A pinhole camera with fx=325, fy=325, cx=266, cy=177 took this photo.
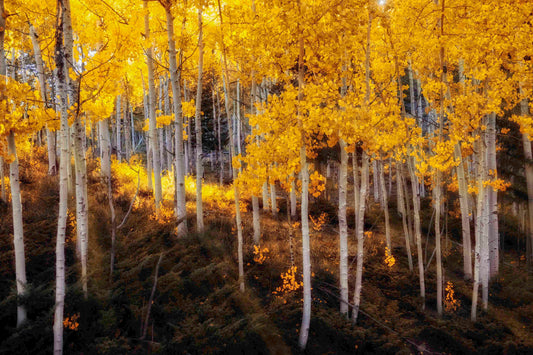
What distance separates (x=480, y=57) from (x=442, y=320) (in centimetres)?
649

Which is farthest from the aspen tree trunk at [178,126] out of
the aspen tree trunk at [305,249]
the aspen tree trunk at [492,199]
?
the aspen tree trunk at [492,199]

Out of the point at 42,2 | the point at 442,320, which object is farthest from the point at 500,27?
the point at 42,2

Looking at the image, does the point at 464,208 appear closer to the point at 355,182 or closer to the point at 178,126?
the point at 355,182

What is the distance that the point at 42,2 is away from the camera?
25.0 feet

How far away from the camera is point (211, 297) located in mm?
6371

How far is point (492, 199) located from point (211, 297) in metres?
9.79

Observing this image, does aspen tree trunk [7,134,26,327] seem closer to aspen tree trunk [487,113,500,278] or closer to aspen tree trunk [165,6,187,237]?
aspen tree trunk [165,6,187,237]

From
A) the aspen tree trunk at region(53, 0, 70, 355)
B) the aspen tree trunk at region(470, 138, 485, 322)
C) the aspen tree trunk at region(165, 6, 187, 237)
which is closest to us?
the aspen tree trunk at region(53, 0, 70, 355)

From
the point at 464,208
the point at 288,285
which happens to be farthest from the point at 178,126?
the point at 464,208

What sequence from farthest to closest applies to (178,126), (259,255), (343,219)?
(259,255) → (178,126) → (343,219)

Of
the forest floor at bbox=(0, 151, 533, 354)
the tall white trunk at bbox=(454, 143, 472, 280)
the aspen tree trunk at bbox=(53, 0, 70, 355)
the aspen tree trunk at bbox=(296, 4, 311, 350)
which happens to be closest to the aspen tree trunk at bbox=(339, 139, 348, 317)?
the forest floor at bbox=(0, 151, 533, 354)

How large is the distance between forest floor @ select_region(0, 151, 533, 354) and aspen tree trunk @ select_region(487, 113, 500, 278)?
0.83 meters

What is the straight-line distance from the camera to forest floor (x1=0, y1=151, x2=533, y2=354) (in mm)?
4875

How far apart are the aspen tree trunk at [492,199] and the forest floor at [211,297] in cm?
83
